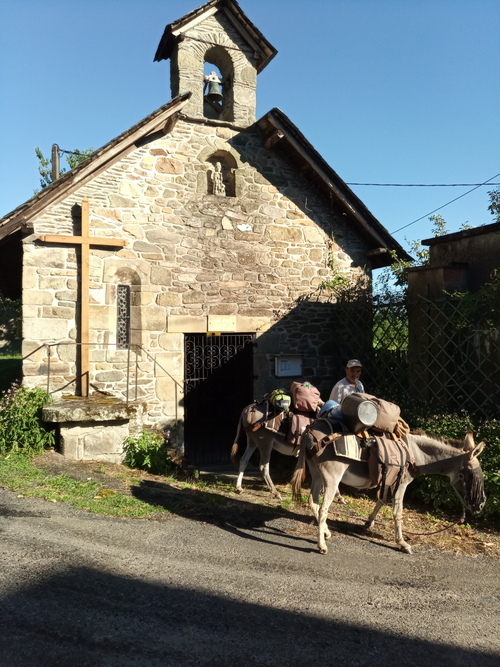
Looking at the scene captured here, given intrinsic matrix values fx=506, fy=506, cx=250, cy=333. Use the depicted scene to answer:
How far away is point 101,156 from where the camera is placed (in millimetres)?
8172

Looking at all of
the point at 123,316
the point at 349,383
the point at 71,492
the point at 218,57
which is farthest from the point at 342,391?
the point at 218,57

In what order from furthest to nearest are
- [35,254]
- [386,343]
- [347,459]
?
[386,343]
[35,254]
[347,459]

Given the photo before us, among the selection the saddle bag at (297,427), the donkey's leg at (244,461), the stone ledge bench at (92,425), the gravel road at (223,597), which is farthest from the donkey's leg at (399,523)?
the stone ledge bench at (92,425)

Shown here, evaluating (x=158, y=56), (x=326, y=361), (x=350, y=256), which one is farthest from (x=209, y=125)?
(x=326, y=361)

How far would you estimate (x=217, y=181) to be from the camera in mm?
9484

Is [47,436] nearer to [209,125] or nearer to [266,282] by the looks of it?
[266,282]

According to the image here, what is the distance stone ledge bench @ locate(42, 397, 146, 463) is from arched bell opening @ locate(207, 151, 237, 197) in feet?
14.0

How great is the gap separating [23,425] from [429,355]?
20.0ft

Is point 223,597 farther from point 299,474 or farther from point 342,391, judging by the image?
point 342,391

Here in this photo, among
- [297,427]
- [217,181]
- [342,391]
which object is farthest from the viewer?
[217,181]

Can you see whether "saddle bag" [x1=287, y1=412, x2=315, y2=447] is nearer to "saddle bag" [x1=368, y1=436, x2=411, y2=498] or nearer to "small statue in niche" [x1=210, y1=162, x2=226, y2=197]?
"saddle bag" [x1=368, y1=436, x2=411, y2=498]

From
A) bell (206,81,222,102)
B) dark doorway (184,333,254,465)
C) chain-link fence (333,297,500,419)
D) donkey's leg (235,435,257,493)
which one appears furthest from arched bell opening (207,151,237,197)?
donkey's leg (235,435,257,493)

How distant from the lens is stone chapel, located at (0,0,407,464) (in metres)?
8.05

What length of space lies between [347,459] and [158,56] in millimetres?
8394
